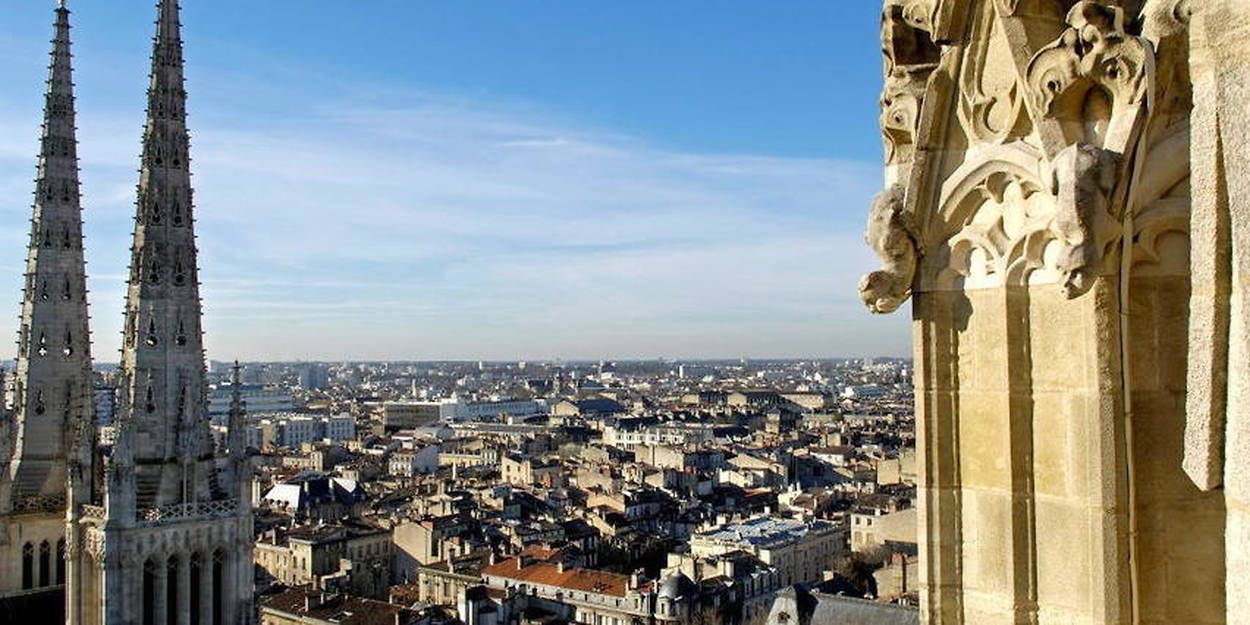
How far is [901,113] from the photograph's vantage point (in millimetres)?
4602

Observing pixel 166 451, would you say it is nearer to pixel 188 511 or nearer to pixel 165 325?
pixel 188 511

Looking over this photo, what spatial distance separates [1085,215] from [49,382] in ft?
93.0

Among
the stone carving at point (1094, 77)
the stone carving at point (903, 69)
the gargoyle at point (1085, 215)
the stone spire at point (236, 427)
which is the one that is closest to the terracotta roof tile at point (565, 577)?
the stone spire at point (236, 427)

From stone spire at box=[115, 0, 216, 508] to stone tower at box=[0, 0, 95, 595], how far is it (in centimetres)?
238

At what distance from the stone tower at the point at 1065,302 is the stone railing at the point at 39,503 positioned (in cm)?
2713

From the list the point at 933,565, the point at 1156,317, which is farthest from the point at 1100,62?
the point at 933,565

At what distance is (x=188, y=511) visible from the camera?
25.6 meters

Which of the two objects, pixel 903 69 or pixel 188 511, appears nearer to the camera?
pixel 903 69

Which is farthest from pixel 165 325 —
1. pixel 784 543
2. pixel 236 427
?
pixel 784 543

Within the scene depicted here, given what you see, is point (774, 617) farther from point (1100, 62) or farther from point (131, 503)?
point (1100, 62)

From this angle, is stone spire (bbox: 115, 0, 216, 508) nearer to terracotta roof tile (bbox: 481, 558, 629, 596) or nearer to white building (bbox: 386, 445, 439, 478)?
terracotta roof tile (bbox: 481, 558, 629, 596)

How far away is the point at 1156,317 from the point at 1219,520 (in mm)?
637

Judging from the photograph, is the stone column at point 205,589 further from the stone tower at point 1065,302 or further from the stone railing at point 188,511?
the stone tower at point 1065,302

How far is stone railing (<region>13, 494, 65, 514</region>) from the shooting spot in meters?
27.0
